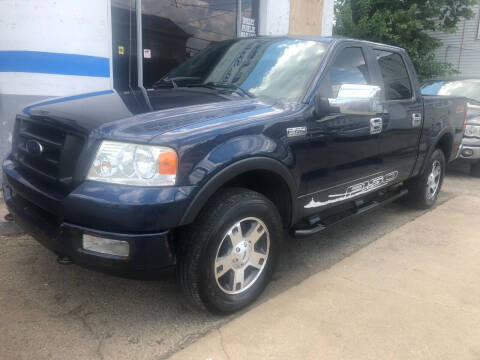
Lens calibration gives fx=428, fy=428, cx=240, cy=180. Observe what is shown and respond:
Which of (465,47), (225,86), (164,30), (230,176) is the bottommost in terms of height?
(230,176)

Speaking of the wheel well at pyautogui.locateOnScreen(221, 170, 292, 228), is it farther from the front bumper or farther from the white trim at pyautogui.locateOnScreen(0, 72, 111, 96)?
→ the white trim at pyautogui.locateOnScreen(0, 72, 111, 96)

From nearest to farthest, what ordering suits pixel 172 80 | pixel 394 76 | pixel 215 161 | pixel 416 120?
pixel 215 161 < pixel 172 80 < pixel 394 76 < pixel 416 120

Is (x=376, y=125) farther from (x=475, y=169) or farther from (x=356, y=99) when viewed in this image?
(x=475, y=169)

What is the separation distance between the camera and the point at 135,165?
221 cm

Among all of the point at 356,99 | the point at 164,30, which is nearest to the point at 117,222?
the point at 356,99

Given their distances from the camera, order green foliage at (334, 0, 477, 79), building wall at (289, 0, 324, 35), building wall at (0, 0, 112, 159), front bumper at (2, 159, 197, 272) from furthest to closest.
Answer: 1. green foliage at (334, 0, 477, 79)
2. building wall at (289, 0, 324, 35)
3. building wall at (0, 0, 112, 159)
4. front bumper at (2, 159, 197, 272)

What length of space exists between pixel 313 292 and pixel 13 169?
2.22 meters

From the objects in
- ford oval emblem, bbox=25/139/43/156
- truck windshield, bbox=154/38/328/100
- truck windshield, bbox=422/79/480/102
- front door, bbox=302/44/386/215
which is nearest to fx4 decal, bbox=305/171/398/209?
front door, bbox=302/44/386/215

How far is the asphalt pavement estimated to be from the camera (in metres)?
2.36

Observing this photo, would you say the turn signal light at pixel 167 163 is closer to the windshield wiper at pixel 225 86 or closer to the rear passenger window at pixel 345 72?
the windshield wiper at pixel 225 86

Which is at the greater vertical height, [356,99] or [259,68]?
[259,68]

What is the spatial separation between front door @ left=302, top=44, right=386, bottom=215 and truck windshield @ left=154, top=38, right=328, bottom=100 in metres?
0.18

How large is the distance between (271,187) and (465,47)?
1757cm

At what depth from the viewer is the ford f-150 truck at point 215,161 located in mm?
2215
